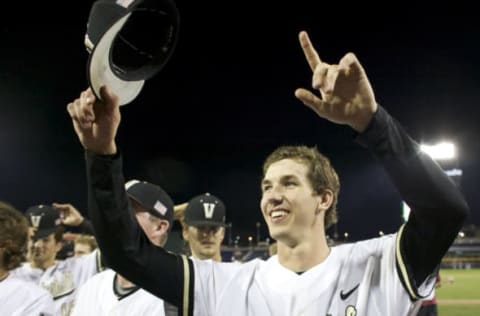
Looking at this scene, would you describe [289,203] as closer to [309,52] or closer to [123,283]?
[309,52]

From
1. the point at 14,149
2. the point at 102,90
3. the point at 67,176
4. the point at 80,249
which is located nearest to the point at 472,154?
the point at 67,176

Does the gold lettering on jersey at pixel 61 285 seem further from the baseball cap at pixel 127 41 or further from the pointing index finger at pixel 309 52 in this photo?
the pointing index finger at pixel 309 52

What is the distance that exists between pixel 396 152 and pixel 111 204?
1.16 m

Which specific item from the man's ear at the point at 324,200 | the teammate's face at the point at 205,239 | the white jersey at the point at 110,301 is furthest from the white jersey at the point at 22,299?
the man's ear at the point at 324,200

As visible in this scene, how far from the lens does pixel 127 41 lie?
6.47 ft

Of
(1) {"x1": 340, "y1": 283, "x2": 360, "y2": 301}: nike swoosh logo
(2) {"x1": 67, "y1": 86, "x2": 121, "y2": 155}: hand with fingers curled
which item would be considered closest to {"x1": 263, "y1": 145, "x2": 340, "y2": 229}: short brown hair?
(1) {"x1": 340, "y1": 283, "x2": 360, "y2": 301}: nike swoosh logo

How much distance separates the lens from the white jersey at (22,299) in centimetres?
335

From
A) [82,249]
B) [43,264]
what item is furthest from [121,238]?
[82,249]

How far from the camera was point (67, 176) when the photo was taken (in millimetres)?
40875

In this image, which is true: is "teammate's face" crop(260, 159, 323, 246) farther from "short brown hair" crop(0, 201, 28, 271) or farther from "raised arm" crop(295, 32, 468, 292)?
"short brown hair" crop(0, 201, 28, 271)

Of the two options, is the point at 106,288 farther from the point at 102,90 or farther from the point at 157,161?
the point at 157,161

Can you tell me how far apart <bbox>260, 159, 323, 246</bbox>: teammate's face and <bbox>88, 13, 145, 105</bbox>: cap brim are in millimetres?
1012

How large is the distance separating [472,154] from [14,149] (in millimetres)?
49733

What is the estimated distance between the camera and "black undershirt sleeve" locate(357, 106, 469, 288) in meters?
2.06
